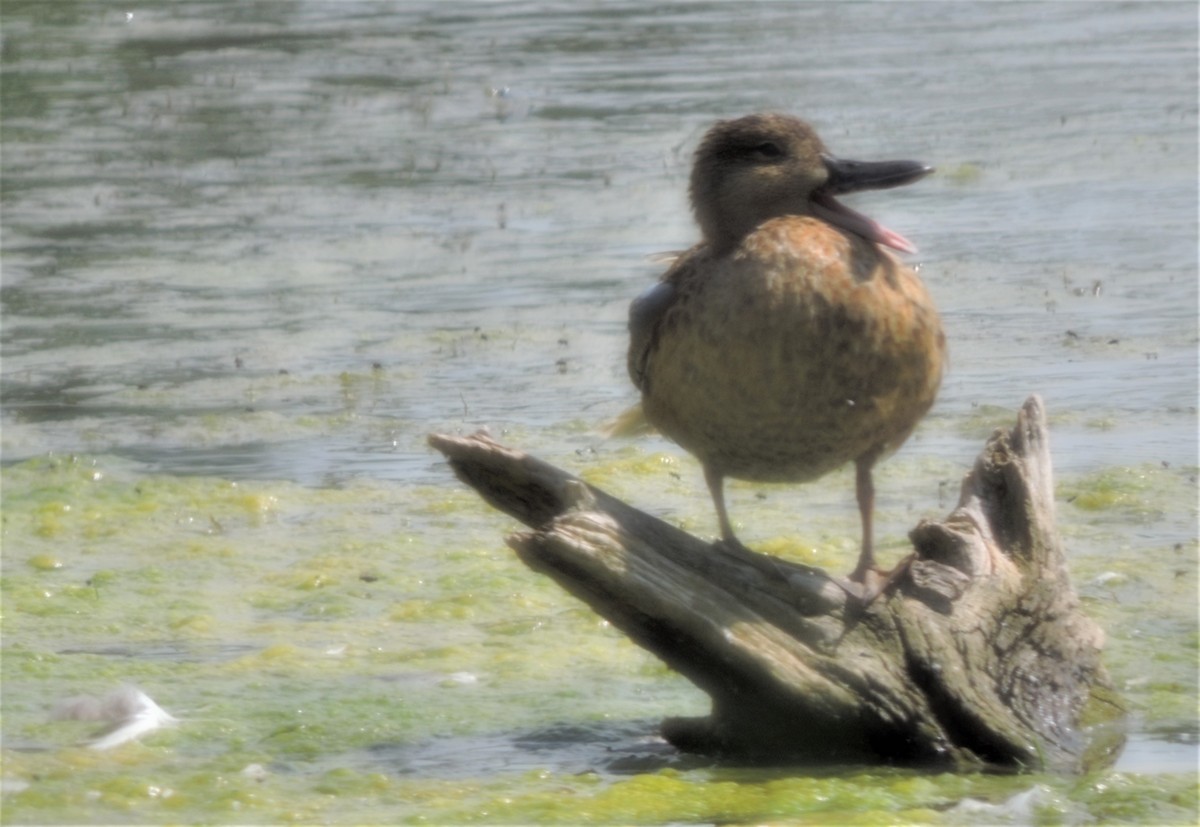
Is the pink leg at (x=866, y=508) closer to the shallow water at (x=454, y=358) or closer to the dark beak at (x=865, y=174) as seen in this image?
the shallow water at (x=454, y=358)

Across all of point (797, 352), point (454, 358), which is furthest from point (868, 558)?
point (454, 358)

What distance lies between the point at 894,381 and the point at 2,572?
3292 millimetres

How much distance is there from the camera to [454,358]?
31.2 ft

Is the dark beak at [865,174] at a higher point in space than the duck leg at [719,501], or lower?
higher

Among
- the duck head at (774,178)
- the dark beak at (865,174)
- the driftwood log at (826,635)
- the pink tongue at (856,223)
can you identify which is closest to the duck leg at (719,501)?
the driftwood log at (826,635)

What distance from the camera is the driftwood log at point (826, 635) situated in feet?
15.6

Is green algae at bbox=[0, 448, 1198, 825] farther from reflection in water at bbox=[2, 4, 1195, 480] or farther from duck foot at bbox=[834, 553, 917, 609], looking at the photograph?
reflection in water at bbox=[2, 4, 1195, 480]

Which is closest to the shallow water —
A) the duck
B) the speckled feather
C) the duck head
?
the duck head

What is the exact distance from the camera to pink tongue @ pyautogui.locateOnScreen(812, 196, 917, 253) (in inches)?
213

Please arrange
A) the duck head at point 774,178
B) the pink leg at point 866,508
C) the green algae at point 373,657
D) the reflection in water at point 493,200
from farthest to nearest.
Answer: the reflection in water at point 493,200 → the duck head at point 774,178 → the pink leg at point 866,508 → the green algae at point 373,657

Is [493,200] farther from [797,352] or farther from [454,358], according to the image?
[797,352]

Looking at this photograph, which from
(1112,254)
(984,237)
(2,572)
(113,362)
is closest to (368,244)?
(113,362)

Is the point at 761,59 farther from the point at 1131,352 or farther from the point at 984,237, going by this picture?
the point at 1131,352

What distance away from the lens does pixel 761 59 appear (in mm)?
16656
